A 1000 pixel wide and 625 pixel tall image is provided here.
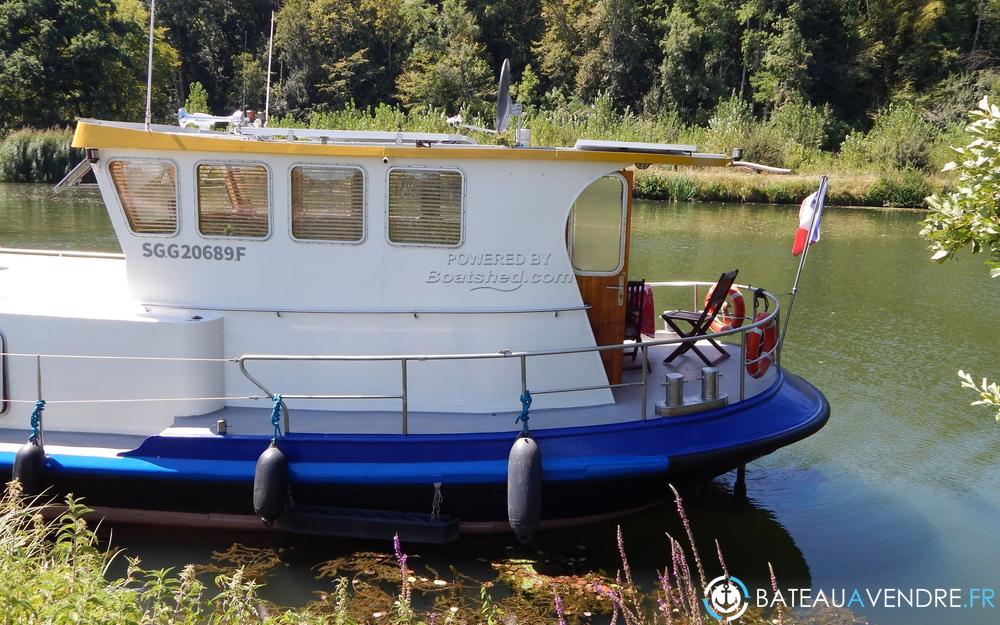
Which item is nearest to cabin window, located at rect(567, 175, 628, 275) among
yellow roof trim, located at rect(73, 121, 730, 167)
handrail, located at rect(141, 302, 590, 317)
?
yellow roof trim, located at rect(73, 121, 730, 167)

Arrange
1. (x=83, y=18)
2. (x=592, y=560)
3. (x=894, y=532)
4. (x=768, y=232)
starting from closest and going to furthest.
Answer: (x=592, y=560)
(x=894, y=532)
(x=768, y=232)
(x=83, y=18)

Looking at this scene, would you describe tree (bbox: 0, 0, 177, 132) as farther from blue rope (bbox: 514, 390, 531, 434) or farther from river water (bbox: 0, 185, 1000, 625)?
blue rope (bbox: 514, 390, 531, 434)

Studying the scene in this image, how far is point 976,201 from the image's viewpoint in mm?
3441

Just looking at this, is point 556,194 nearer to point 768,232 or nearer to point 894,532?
point 894,532

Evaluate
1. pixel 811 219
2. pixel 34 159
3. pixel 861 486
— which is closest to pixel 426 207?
pixel 811 219

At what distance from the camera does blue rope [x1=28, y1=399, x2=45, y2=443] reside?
5.83 meters

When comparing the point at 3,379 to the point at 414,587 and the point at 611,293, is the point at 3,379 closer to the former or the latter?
the point at 414,587

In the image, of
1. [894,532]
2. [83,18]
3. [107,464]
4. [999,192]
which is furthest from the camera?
[83,18]

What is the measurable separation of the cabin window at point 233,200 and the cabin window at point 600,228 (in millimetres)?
2145

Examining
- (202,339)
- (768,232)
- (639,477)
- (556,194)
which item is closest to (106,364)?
(202,339)

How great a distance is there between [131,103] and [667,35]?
27.5 meters

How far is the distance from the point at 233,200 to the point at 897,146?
33.9 m

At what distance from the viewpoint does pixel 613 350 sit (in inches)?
260

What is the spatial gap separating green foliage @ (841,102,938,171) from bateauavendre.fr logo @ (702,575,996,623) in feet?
103
